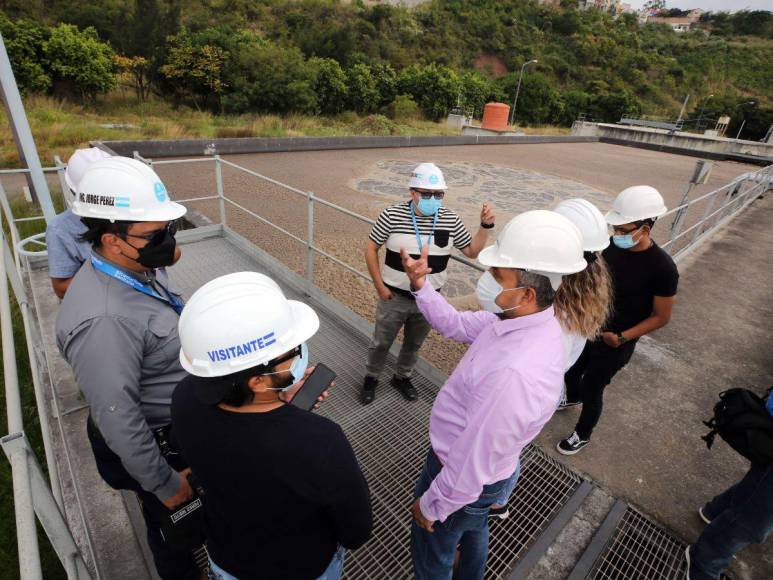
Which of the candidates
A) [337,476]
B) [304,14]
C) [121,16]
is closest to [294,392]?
[337,476]

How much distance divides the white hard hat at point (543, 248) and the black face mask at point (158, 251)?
4.68 ft

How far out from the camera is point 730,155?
26.1m

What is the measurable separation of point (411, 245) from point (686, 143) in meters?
33.7

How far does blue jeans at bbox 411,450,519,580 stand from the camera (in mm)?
1752

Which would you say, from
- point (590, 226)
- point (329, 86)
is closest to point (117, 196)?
point (590, 226)

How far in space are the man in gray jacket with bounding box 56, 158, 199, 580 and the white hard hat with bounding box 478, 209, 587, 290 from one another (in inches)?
56.8

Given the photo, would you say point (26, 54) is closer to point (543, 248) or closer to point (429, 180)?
point (429, 180)

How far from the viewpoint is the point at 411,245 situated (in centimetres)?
292

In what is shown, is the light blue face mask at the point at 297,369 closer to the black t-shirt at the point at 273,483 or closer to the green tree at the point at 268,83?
the black t-shirt at the point at 273,483

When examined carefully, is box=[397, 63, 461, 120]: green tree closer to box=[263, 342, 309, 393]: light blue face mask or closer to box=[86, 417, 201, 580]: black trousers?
box=[86, 417, 201, 580]: black trousers

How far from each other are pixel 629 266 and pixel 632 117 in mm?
46881

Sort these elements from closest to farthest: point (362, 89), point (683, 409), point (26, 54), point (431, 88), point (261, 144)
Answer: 1. point (683, 409)
2. point (261, 144)
3. point (26, 54)
4. point (362, 89)
5. point (431, 88)

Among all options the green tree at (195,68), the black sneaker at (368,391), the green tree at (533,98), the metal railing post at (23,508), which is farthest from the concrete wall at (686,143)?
the metal railing post at (23,508)

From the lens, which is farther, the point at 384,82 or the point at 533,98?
the point at 533,98
